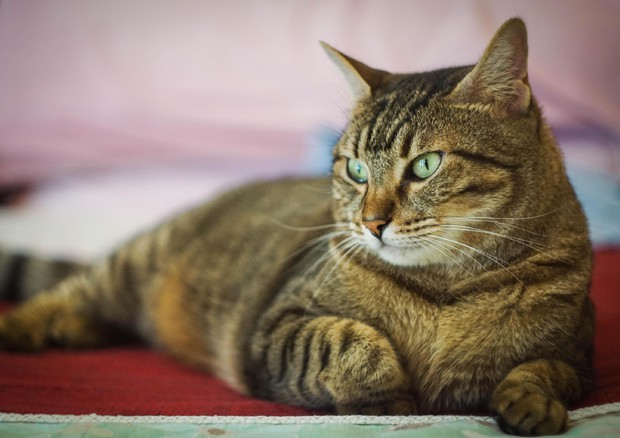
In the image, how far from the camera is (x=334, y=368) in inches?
38.4

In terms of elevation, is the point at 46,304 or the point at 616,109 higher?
the point at 616,109

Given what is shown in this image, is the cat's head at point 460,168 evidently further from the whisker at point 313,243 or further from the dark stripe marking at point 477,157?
the whisker at point 313,243

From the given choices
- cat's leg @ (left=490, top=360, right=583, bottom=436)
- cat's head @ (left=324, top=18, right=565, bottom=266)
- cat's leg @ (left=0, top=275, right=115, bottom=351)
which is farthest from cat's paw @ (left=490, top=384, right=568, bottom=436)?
cat's leg @ (left=0, top=275, right=115, bottom=351)

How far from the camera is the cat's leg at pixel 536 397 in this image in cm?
83

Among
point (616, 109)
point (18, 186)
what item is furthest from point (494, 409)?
point (18, 186)

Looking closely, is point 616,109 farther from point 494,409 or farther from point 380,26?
point 494,409

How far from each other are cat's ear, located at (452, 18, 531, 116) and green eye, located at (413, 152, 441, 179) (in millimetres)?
100

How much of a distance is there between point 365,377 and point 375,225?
0.22 meters

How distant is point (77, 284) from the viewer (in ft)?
5.37

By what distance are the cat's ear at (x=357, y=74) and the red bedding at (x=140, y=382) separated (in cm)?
53

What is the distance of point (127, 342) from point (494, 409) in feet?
3.28

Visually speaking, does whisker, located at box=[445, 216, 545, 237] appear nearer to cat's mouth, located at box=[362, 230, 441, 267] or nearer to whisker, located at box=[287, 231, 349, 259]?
cat's mouth, located at box=[362, 230, 441, 267]

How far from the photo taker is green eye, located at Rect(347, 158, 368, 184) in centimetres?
105

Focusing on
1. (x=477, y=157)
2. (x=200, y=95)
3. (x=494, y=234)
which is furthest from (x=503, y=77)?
(x=200, y=95)
